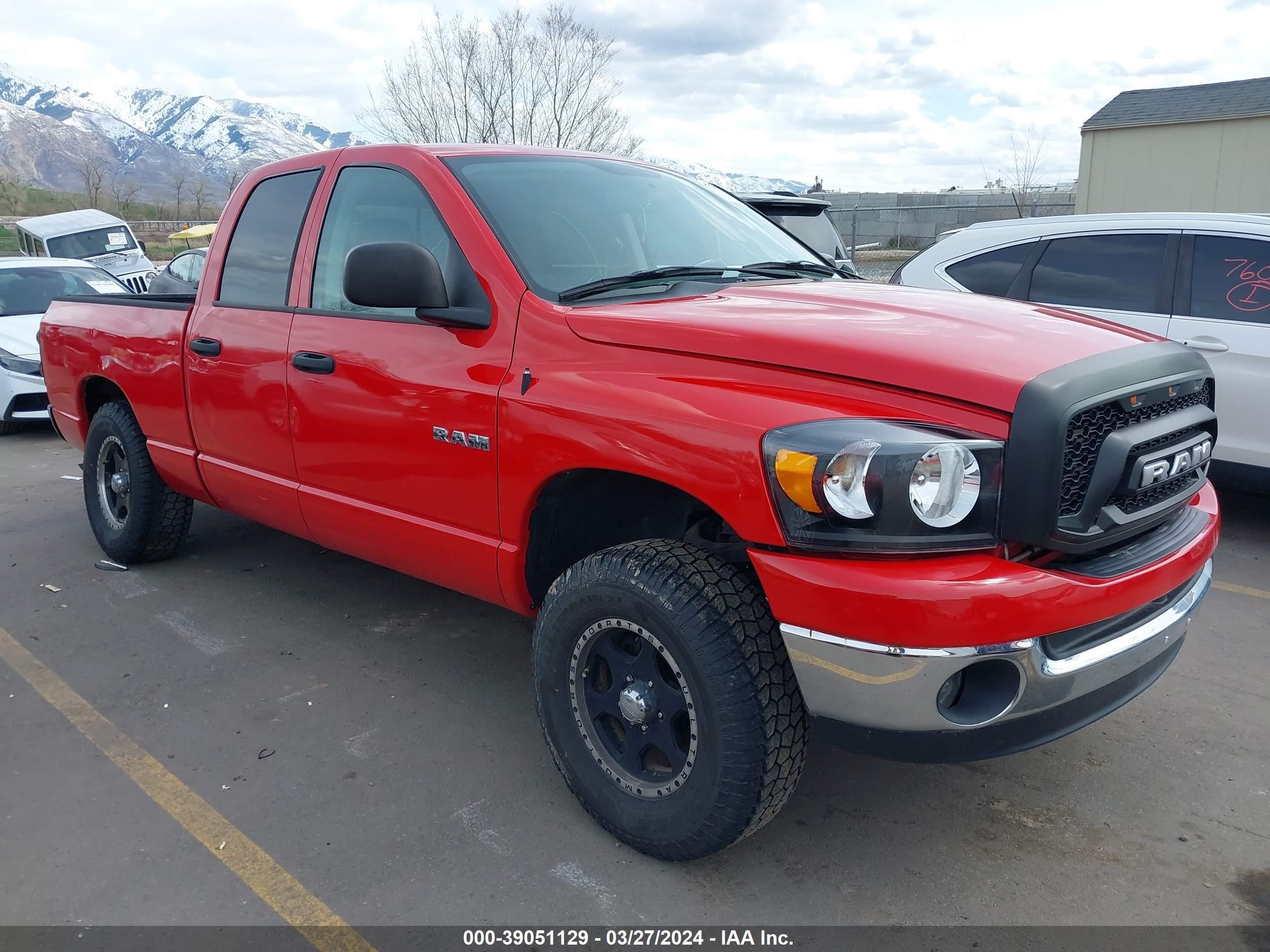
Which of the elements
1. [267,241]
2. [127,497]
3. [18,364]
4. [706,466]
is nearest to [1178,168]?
[18,364]

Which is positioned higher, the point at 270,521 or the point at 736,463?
the point at 736,463

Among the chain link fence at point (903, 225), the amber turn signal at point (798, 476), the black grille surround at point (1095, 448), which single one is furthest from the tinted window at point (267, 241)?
the chain link fence at point (903, 225)

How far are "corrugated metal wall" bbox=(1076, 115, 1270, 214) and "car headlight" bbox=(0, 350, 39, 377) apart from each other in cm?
1954

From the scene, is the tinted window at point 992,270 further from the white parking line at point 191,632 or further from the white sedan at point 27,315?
the white sedan at point 27,315

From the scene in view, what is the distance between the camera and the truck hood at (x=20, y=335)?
8969mm

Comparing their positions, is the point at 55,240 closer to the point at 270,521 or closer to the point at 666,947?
the point at 270,521

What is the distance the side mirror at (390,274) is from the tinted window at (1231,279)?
175 inches

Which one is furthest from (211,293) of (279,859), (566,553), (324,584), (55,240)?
(55,240)

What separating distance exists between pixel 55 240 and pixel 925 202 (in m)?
20.9

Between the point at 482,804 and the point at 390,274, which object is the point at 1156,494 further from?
the point at 390,274

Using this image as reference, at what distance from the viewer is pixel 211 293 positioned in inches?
171

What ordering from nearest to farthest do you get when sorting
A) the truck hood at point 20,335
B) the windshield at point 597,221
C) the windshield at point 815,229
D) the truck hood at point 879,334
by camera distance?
the truck hood at point 879,334
the windshield at point 597,221
the truck hood at point 20,335
the windshield at point 815,229

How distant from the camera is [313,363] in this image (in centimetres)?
361

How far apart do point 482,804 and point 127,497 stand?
3.04m
